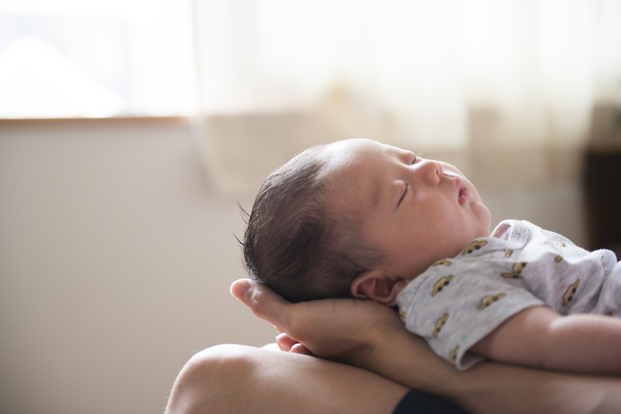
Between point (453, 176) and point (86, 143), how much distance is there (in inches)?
55.8

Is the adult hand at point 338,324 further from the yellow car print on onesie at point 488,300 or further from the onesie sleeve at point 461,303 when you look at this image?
the yellow car print on onesie at point 488,300

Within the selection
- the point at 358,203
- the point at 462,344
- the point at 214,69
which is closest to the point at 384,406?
the point at 462,344

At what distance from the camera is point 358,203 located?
2.73 ft

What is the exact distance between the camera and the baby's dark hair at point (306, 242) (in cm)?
83

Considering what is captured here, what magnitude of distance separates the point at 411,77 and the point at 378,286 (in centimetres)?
135

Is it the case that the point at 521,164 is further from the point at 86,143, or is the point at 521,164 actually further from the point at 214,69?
the point at 86,143

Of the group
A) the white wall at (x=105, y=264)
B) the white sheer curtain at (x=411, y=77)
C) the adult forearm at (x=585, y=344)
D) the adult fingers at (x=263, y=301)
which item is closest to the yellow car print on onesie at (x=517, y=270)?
the adult forearm at (x=585, y=344)

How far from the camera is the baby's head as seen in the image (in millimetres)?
820

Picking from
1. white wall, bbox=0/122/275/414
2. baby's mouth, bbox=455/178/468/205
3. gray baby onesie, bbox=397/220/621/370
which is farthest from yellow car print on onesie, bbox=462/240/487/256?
white wall, bbox=0/122/275/414

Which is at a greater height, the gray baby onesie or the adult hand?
the gray baby onesie

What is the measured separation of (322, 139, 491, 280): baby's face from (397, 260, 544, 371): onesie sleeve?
76mm

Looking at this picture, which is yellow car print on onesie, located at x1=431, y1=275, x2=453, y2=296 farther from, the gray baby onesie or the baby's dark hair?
the baby's dark hair

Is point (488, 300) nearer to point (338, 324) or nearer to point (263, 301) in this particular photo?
point (338, 324)

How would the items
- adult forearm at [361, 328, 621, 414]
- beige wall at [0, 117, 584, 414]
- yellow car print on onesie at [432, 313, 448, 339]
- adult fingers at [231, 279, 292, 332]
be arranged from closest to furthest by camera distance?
adult forearm at [361, 328, 621, 414], yellow car print on onesie at [432, 313, 448, 339], adult fingers at [231, 279, 292, 332], beige wall at [0, 117, 584, 414]
